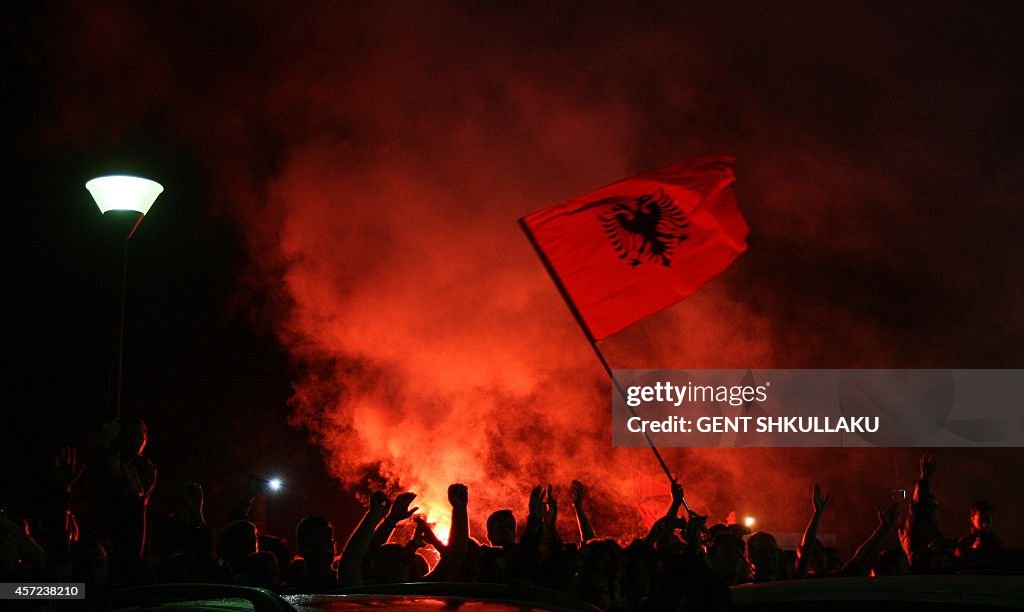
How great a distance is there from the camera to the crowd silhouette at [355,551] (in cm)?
475

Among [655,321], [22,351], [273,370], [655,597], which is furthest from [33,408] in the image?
[655,597]

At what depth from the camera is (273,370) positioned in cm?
2073

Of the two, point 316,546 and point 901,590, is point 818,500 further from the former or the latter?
point 901,590

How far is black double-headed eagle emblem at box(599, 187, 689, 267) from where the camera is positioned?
8.19 metres

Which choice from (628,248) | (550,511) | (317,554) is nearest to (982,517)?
(550,511)

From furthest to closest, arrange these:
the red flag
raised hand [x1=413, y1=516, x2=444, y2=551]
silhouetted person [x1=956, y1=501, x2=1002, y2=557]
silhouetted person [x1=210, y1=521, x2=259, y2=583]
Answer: the red flag
silhouetted person [x1=956, y1=501, x2=1002, y2=557]
raised hand [x1=413, y1=516, x2=444, y2=551]
silhouetted person [x1=210, y1=521, x2=259, y2=583]

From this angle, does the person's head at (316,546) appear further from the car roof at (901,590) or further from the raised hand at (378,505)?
the car roof at (901,590)

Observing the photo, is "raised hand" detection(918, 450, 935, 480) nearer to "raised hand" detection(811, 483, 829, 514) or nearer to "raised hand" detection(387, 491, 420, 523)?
"raised hand" detection(811, 483, 829, 514)

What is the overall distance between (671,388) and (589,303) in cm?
672

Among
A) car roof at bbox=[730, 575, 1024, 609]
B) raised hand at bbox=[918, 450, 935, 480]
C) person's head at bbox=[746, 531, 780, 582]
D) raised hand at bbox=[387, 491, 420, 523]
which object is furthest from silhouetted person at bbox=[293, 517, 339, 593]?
raised hand at bbox=[918, 450, 935, 480]

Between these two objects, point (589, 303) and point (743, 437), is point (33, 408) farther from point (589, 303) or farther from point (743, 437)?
point (589, 303)

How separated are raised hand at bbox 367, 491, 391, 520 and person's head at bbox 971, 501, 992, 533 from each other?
12.4 feet

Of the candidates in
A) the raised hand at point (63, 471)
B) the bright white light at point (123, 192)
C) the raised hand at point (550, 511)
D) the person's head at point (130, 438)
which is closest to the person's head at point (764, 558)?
the raised hand at point (550, 511)

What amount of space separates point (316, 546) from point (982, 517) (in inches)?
163
